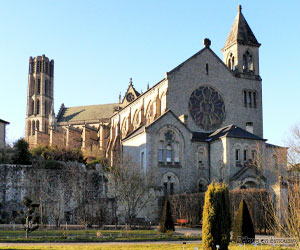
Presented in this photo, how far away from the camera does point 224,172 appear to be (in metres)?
51.0

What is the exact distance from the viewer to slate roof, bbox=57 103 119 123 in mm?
116312

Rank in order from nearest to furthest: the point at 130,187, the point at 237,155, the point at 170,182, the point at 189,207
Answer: the point at 189,207 < the point at 130,187 < the point at 237,155 < the point at 170,182

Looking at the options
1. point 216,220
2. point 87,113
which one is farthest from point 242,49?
point 87,113

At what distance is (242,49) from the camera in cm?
6619

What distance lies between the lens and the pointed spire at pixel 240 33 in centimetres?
6625

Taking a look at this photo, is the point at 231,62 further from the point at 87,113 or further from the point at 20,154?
the point at 87,113

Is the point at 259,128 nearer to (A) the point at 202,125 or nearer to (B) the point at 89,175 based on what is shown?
(A) the point at 202,125

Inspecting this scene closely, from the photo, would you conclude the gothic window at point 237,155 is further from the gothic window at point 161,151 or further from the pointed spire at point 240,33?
the pointed spire at point 240,33

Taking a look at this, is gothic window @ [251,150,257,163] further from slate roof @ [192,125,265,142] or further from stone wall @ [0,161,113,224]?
stone wall @ [0,161,113,224]

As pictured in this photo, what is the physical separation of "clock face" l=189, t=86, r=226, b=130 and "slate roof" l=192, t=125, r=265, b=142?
2195 millimetres

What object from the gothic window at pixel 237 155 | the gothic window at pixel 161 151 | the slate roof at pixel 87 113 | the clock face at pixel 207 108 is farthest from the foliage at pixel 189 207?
the slate roof at pixel 87 113

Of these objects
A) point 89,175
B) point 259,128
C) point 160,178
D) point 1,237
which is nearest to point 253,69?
point 259,128

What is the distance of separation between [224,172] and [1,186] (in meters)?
23.5

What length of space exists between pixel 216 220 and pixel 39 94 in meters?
118
